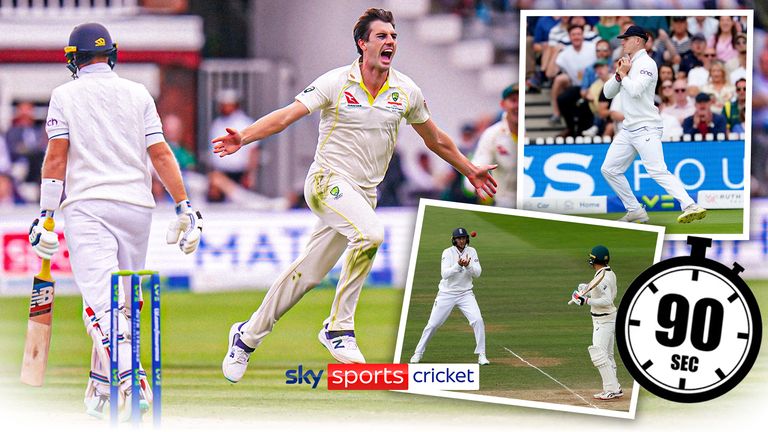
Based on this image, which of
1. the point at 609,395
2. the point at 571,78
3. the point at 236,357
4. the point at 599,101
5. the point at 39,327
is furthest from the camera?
the point at 571,78

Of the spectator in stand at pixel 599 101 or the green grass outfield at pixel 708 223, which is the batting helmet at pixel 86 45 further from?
the green grass outfield at pixel 708 223

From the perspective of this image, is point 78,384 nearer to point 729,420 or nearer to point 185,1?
point 729,420

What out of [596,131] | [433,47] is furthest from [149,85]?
[596,131]

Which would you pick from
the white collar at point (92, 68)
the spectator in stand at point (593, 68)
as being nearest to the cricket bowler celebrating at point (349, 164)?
the white collar at point (92, 68)

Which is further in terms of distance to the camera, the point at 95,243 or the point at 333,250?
the point at 333,250

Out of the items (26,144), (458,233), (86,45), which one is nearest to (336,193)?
(458,233)

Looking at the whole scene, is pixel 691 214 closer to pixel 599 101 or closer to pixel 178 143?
pixel 599 101

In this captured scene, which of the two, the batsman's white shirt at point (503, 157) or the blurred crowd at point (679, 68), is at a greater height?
the blurred crowd at point (679, 68)
